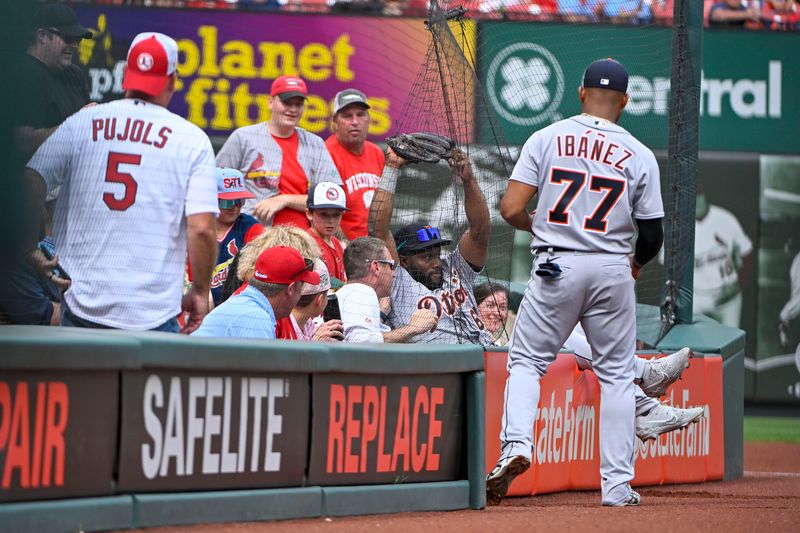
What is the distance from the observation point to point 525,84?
36.3ft

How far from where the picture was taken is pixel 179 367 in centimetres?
445

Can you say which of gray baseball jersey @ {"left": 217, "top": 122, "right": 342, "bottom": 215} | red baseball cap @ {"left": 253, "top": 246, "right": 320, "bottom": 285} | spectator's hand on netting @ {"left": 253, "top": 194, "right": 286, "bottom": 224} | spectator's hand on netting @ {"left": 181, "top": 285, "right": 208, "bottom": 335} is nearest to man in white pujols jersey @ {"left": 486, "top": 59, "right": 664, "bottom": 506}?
red baseball cap @ {"left": 253, "top": 246, "right": 320, "bottom": 285}

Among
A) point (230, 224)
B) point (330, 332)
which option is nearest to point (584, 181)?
point (330, 332)

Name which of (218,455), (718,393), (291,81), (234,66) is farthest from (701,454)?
(234,66)

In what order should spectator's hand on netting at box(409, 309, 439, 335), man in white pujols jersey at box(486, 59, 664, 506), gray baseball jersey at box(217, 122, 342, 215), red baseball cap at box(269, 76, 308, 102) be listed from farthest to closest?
red baseball cap at box(269, 76, 308, 102) → gray baseball jersey at box(217, 122, 342, 215) → spectator's hand on netting at box(409, 309, 439, 335) → man in white pujols jersey at box(486, 59, 664, 506)

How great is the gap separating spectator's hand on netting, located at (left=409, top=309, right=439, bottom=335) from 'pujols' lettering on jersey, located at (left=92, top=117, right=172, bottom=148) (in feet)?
6.59

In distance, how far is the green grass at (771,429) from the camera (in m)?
12.3

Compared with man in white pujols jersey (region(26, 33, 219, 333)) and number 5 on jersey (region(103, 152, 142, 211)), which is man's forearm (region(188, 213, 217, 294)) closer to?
man in white pujols jersey (region(26, 33, 219, 333))

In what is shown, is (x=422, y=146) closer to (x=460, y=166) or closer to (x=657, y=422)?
(x=460, y=166)

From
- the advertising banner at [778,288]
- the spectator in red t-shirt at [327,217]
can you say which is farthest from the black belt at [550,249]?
the advertising banner at [778,288]

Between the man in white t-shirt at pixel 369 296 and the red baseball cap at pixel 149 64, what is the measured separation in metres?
1.85

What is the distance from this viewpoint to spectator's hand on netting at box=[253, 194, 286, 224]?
8.04 meters

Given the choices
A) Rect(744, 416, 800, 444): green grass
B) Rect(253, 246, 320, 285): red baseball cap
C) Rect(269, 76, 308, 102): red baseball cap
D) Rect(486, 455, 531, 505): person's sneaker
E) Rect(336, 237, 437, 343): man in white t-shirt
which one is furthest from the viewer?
Rect(744, 416, 800, 444): green grass

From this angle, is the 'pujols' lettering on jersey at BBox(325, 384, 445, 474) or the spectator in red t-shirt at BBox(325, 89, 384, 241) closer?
the 'pujols' lettering on jersey at BBox(325, 384, 445, 474)
